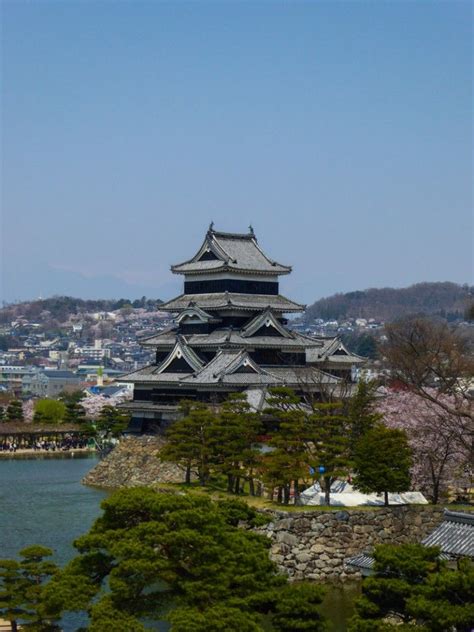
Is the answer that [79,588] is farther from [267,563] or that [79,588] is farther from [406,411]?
[406,411]

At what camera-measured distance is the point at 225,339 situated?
45875 mm

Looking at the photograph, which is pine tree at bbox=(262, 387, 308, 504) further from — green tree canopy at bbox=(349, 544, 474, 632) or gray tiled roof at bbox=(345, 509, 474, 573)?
green tree canopy at bbox=(349, 544, 474, 632)

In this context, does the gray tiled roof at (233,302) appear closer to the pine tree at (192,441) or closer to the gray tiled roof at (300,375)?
the gray tiled roof at (300,375)

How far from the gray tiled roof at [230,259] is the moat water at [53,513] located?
9.74 metres

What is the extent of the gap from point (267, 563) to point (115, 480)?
988 inches

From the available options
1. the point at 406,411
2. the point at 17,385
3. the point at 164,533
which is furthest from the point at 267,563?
the point at 17,385

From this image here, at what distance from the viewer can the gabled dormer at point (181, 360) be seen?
45.7 metres

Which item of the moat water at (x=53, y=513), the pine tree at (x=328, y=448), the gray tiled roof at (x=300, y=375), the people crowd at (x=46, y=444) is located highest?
the gray tiled roof at (x=300, y=375)

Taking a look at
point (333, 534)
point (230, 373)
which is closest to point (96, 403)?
point (230, 373)

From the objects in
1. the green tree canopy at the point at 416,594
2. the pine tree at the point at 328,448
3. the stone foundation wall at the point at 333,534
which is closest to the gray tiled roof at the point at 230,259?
the pine tree at the point at 328,448

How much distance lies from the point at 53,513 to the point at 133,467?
703cm

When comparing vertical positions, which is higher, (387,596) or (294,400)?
(294,400)

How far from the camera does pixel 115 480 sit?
145ft

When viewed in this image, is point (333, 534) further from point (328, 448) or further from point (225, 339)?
point (225, 339)
